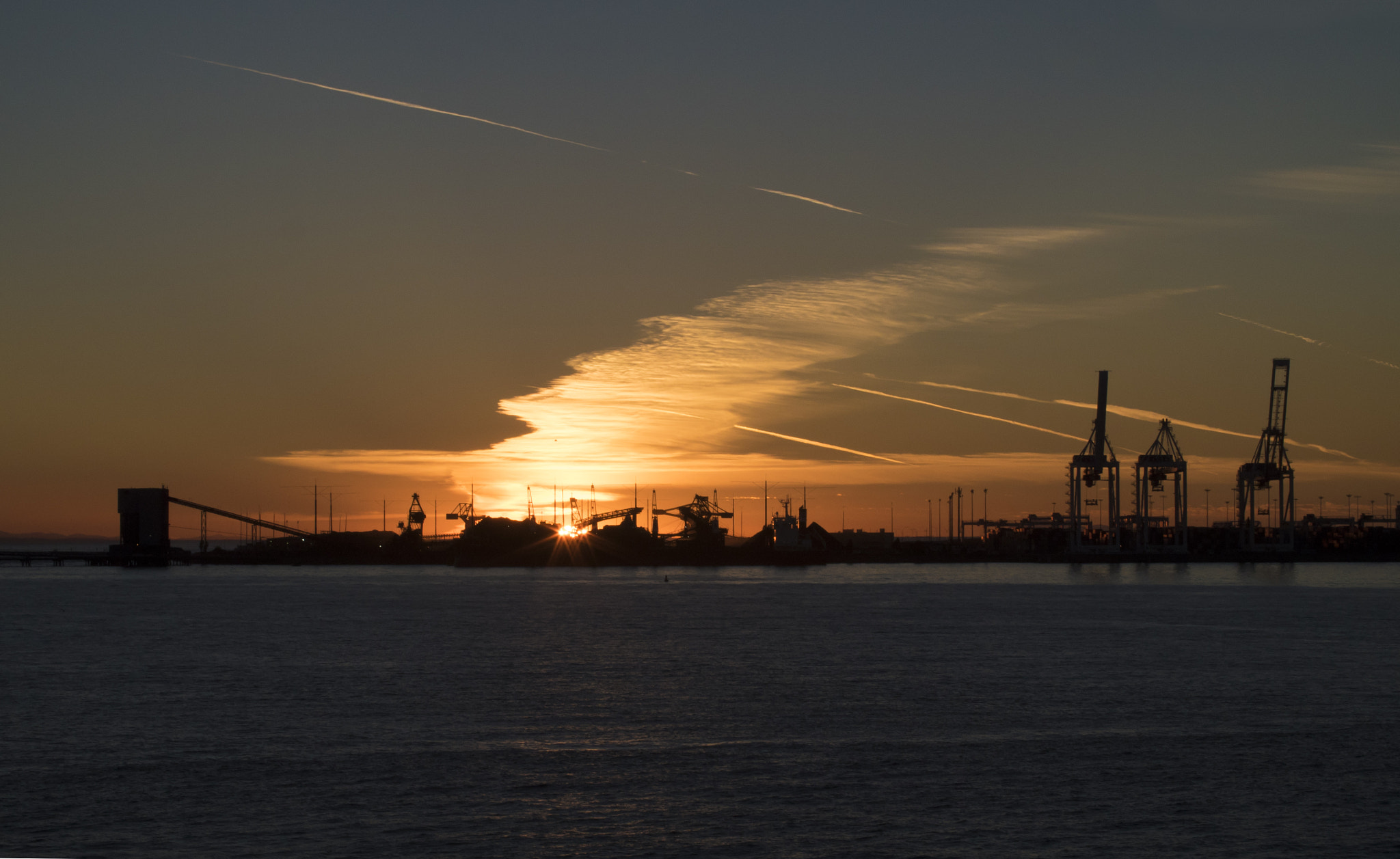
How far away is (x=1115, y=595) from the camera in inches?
5123

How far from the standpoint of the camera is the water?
26547 millimetres

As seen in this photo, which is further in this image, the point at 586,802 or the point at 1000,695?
the point at 1000,695

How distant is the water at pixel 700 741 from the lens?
87.1ft

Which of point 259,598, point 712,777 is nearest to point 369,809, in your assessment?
point 712,777

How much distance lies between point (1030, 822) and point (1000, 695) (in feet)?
65.1

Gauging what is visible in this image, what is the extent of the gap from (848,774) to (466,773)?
10.1 meters

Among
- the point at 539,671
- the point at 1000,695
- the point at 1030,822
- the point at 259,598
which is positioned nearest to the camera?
the point at 1030,822

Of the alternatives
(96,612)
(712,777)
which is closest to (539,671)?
(712,777)

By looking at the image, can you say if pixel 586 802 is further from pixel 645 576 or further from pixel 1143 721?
pixel 645 576

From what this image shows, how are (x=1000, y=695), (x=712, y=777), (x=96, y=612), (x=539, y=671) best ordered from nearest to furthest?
(x=712, y=777)
(x=1000, y=695)
(x=539, y=671)
(x=96, y=612)

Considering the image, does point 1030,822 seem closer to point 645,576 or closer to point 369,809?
point 369,809

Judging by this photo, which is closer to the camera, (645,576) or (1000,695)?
(1000,695)

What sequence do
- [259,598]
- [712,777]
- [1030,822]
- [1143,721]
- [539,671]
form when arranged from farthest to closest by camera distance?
[259,598] < [539,671] < [1143,721] < [712,777] < [1030,822]

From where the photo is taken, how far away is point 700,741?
3656 cm
